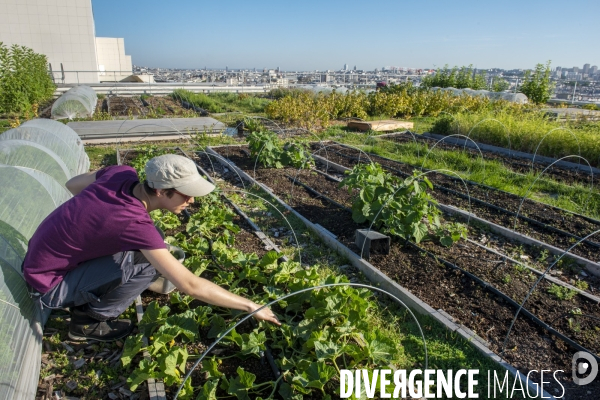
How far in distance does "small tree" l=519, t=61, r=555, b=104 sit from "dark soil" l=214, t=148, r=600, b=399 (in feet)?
46.9

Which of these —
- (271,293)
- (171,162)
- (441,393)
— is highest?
(171,162)

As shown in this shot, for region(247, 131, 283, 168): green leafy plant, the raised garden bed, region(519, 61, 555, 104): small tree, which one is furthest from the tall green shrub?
region(519, 61, 555, 104): small tree

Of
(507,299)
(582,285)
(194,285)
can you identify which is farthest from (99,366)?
(582,285)

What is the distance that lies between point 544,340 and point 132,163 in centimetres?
586

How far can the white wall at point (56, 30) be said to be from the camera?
2459 centimetres

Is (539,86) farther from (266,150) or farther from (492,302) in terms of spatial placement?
(492,302)

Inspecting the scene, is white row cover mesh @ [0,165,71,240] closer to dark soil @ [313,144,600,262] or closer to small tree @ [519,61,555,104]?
dark soil @ [313,144,600,262]

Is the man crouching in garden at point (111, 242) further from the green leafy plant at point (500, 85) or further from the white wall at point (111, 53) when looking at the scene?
the white wall at point (111, 53)

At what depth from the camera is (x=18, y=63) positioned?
11.6 meters

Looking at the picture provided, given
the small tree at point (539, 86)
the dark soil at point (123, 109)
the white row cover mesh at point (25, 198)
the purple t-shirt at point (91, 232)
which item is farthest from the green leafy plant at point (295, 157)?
the small tree at point (539, 86)

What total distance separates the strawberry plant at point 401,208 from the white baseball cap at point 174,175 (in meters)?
1.98

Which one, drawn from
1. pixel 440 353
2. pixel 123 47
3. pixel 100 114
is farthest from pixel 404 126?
pixel 123 47

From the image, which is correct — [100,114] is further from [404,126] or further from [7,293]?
[7,293]

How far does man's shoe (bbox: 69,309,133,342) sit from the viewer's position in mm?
2621
